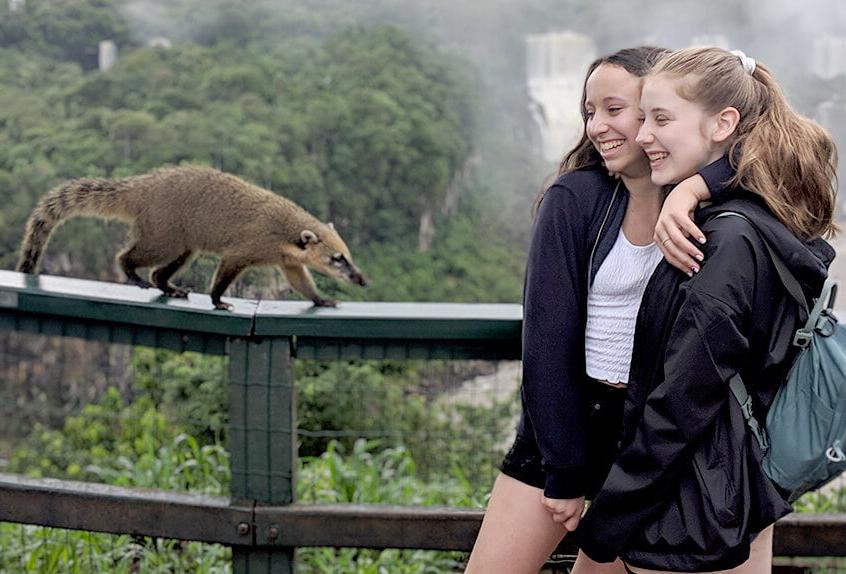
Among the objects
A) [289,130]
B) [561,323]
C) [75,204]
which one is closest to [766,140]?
[561,323]

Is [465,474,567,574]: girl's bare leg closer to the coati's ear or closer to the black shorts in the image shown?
the black shorts

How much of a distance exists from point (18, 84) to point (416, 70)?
4.03 m

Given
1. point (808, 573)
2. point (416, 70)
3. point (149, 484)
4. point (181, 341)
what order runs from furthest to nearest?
1. point (416, 70)
2. point (149, 484)
3. point (808, 573)
4. point (181, 341)

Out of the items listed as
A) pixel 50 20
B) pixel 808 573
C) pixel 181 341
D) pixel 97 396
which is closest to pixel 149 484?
pixel 181 341

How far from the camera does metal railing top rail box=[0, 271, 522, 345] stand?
1994mm

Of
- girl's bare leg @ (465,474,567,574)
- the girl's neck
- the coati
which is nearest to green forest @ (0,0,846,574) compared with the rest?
the coati

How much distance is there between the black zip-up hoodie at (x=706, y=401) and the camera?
1.40 m

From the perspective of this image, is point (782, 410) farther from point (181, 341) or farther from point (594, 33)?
point (594, 33)

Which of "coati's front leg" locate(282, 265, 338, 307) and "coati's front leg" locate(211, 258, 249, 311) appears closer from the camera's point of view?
"coati's front leg" locate(211, 258, 249, 311)

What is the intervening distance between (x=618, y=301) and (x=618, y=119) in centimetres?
27

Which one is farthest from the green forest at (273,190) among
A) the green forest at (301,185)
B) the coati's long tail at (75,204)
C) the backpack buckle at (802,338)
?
the backpack buckle at (802,338)

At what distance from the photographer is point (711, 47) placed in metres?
1.54

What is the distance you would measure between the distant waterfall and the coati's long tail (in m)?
8.90

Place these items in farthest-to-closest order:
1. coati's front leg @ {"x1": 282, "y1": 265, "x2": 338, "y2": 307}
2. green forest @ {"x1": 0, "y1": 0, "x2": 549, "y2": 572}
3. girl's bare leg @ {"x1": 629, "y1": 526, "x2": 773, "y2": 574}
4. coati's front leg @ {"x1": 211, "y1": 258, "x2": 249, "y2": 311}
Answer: green forest @ {"x1": 0, "y1": 0, "x2": 549, "y2": 572}
coati's front leg @ {"x1": 282, "y1": 265, "x2": 338, "y2": 307}
coati's front leg @ {"x1": 211, "y1": 258, "x2": 249, "y2": 311}
girl's bare leg @ {"x1": 629, "y1": 526, "x2": 773, "y2": 574}
